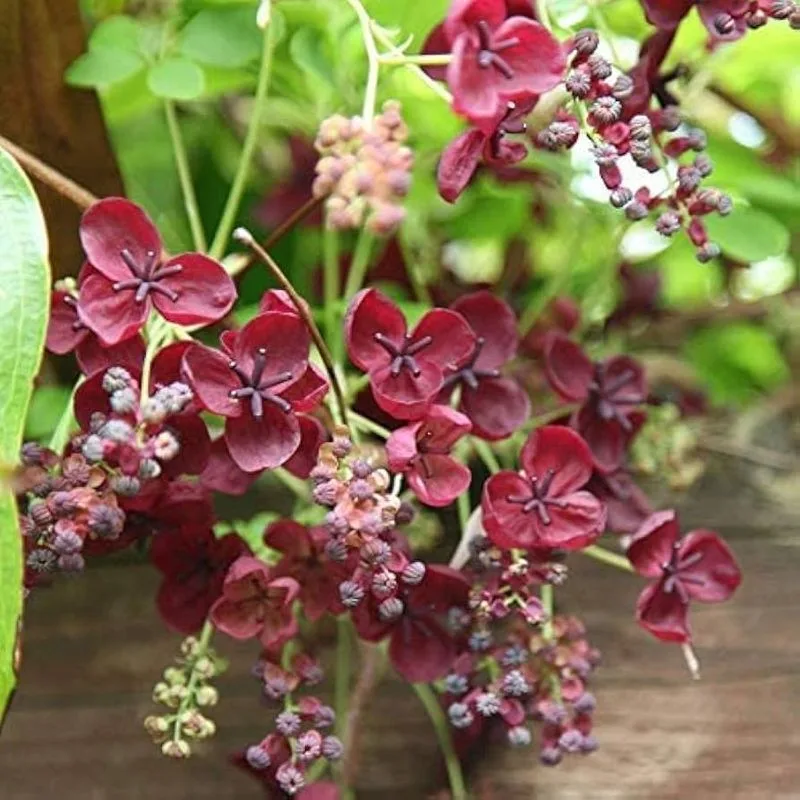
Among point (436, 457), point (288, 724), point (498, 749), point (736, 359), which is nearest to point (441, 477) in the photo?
point (436, 457)

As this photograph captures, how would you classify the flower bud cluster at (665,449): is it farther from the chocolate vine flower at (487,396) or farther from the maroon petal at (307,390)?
the maroon petal at (307,390)

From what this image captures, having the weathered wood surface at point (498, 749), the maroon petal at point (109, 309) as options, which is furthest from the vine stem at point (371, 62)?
the weathered wood surface at point (498, 749)

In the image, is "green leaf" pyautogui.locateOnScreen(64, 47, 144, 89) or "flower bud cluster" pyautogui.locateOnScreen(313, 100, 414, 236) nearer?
"flower bud cluster" pyautogui.locateOnScreen(313, 100, 414, 236)

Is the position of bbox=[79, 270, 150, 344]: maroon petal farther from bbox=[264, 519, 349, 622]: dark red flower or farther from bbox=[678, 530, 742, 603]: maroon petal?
bbox=[678, 530, 742, 603]: maroon petal

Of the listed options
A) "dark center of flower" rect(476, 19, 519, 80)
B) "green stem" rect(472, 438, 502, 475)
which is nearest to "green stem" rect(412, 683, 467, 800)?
"green stem" rect(472, 438, 502, 475)

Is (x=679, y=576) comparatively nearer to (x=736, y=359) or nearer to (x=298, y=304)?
(x=298, y=304)

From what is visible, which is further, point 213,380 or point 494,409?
point 494,409
